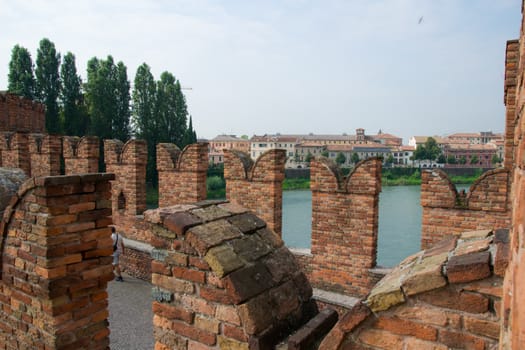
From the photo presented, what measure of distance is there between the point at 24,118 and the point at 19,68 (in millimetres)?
20567

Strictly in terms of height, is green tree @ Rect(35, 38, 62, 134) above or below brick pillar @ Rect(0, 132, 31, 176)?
above

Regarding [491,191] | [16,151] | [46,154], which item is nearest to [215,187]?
[16,151]

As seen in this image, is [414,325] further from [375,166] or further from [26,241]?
[375,166]

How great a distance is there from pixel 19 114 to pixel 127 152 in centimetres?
950

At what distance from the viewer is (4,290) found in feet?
11.6

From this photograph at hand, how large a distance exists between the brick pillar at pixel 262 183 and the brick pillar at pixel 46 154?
6.77 metres

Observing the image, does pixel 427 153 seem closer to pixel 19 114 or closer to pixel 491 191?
pixel 19 114

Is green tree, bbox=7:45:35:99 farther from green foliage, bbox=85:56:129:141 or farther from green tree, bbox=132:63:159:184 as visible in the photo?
green tree, bbox=132:63:159:184

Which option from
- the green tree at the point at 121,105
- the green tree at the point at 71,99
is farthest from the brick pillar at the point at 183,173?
the green tree at the point at 71,99

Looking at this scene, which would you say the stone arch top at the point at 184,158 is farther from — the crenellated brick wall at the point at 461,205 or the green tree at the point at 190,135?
the green tree at the point at 190,135

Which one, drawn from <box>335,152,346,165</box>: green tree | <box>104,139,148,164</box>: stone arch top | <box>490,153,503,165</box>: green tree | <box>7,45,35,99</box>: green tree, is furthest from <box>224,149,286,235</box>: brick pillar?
<box>335,152,346,165</box>: green tree

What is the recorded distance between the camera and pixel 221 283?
2.17m

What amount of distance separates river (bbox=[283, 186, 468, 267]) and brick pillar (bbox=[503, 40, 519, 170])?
9.93 meters

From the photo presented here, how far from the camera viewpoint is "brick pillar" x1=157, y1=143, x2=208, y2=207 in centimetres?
819
